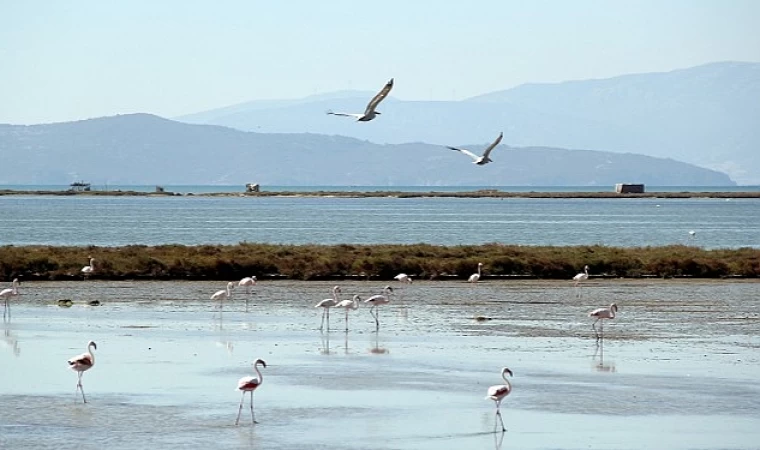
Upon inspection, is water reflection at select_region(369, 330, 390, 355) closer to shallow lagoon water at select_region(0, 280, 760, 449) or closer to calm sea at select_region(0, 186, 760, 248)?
shallow lagoon water at select_region(0, 280, 760, 449)

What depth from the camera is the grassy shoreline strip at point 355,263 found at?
3972 centimetres

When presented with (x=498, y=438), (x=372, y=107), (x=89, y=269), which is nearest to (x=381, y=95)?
(x=372, y=107)

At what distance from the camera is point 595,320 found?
28.5m

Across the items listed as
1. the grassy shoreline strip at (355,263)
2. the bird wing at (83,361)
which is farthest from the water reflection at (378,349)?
the grassy shoreline strip at (355,263)

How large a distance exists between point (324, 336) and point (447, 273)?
15155mm

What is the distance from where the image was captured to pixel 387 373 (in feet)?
69.5

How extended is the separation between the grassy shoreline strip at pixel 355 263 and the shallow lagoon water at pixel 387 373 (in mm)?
5255

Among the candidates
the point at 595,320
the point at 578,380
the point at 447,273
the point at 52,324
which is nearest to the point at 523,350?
the point at 578,380

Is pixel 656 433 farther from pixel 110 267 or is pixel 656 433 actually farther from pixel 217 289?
pixel 110 267

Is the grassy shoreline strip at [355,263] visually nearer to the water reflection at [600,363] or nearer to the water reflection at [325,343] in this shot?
the water reflection at [325,343]

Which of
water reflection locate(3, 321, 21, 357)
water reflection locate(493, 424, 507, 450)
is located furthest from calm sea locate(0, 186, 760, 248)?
water reflection locate(493, 424, 507, 450)

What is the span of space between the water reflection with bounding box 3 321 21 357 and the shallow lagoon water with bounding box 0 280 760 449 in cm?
6

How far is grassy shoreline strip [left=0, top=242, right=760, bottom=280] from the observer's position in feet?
130

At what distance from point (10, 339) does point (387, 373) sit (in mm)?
7917
